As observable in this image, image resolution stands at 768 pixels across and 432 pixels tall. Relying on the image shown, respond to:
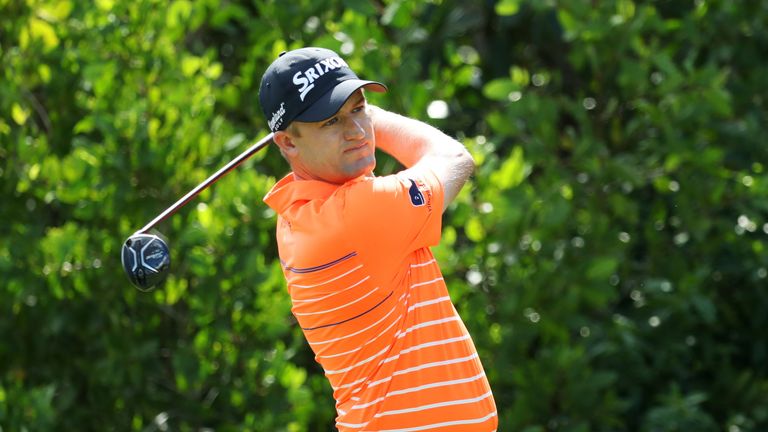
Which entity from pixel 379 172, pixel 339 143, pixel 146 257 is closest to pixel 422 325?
pixel 339 143

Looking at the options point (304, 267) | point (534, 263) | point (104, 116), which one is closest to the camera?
point (304, 267)

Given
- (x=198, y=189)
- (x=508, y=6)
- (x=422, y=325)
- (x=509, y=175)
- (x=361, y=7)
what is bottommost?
(x=509, y=175)

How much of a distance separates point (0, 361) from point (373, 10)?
6.75 ft

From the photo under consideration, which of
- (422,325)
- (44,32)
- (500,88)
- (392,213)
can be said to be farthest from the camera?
(500,88)

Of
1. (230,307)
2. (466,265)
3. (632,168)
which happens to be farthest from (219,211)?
(632,168)

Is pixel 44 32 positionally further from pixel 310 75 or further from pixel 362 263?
pixel 362 263

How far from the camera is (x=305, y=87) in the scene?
2.77 meters

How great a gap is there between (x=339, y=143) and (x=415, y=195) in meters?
0.21

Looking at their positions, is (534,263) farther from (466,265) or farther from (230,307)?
(230,307)

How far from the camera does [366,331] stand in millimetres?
2830

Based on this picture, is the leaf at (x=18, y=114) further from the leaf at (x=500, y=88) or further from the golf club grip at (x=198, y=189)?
the golf club grip at (x=198, y=189)

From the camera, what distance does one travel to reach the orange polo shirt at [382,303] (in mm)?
2750

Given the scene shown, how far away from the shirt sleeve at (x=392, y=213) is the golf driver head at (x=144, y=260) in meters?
0.55

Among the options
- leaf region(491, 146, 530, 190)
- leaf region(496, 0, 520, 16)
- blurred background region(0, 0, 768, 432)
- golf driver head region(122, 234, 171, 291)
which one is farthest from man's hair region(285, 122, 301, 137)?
leaf region(496, 0, 520, 16)
